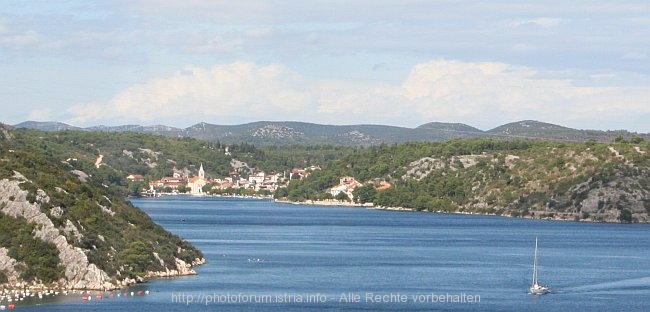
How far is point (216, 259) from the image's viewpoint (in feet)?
340

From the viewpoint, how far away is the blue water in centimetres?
7781

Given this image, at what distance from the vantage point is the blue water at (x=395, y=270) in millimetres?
77812

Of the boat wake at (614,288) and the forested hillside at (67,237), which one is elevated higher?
the forested hillside at (67,237)

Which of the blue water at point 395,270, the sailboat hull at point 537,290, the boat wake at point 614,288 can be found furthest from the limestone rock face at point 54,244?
the boat wake at point 614,288

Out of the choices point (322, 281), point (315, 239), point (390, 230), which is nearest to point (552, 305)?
point (322, 281)

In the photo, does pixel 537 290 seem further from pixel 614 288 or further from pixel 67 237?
pixel 67 237

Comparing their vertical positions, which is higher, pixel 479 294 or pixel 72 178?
pixel 72 178

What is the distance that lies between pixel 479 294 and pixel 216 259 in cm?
2689

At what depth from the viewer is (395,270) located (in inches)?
3967

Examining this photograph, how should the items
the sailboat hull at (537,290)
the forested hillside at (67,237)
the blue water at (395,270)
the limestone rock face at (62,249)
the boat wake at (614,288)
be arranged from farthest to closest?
the boat wake at (614,288) < the sailboat hull at (537,290) < the blue water at (395,270) < the limestone rock face at (62,249) < the forested hillside at (67,237)

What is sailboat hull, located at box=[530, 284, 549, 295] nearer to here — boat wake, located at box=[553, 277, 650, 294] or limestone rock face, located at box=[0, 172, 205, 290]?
boat wake, located at box=[553, 277, 650, 294]

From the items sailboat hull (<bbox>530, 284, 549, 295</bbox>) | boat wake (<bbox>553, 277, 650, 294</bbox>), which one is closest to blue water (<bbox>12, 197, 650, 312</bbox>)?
boat wake (<bbox>553, 277, 650, 294</bbox>)

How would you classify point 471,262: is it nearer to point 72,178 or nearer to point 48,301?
point 72,178

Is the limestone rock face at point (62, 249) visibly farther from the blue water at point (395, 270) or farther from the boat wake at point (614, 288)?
the boat wake at point (614, 288)
